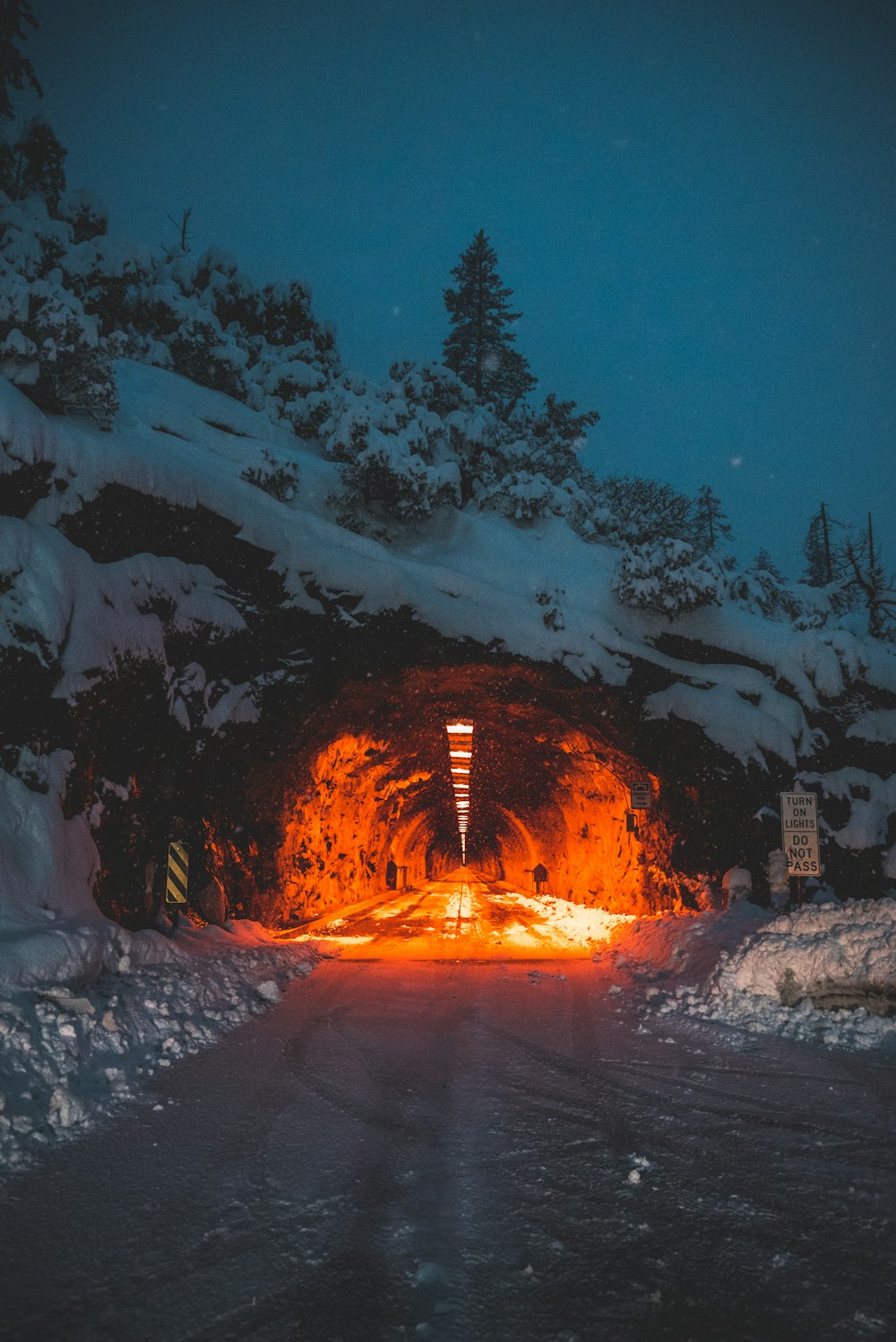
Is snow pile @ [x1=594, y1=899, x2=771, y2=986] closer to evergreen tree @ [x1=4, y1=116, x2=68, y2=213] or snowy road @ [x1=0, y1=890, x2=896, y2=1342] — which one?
snowy road @ [x1=0, y1=890, x2=896, y2=1342]

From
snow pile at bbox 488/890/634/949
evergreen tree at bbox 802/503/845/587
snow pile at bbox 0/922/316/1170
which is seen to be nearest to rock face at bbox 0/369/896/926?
snow pile at bbox 488/890/634/949

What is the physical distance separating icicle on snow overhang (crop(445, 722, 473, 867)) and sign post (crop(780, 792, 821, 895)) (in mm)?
10474

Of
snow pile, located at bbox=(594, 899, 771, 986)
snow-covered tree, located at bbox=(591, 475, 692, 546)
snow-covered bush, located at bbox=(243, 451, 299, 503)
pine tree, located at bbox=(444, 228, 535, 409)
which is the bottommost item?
snow pile, located at bbox=(594, 899, 771, 986)

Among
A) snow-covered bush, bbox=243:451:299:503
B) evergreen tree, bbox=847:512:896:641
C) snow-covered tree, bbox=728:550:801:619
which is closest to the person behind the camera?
snow-covered bush, bbox=243:451:299:503

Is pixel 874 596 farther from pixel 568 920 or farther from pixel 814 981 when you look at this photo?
pixel 814 981

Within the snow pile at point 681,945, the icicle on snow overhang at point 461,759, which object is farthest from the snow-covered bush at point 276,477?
the snow pile at point 681,945

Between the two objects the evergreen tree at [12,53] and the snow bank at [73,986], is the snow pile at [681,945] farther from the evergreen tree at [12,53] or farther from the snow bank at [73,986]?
the evergreen tree at [12,53]

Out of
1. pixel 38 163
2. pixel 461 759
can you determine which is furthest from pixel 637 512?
pixel 38 163

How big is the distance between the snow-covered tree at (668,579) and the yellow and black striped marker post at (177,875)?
1112cm

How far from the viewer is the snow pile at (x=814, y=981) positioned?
6801 millimetres

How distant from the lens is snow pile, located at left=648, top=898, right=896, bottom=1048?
22.3ft

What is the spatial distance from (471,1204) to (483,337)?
38499 mm

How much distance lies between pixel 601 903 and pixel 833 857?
27.4ft

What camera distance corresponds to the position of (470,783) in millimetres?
30422
